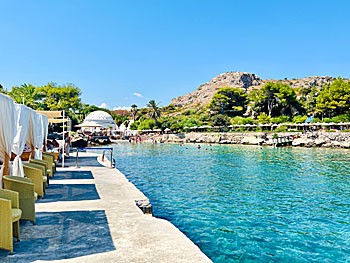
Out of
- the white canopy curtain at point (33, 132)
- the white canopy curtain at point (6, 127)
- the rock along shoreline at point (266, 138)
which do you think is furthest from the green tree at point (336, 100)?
the white canopy curtain at point (6, 127)

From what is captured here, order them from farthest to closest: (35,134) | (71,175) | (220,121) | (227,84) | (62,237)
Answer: (227,84) < (220,121) < (71,175) < (35,134) < (62,237)

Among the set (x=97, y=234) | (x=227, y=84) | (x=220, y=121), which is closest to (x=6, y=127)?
(x=97, y=234)

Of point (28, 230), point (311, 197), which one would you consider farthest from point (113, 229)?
point (311, 197)

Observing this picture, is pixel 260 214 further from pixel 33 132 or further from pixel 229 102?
pixel 229 102

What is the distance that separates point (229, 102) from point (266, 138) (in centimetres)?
3735

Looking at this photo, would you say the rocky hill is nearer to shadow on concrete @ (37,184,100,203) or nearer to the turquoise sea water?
the turquoise sea water

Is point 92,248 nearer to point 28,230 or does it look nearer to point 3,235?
point 3,235

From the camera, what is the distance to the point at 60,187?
7.29m

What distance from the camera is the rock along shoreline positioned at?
108ft

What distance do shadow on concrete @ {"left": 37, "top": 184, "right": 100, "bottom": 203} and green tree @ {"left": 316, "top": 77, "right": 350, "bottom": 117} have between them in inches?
1919

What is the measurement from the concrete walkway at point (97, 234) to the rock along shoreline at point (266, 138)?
3307 centimetres

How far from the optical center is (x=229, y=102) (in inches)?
3041

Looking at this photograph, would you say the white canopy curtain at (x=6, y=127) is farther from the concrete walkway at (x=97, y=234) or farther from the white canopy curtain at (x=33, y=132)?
the white canopy curtain at (x=33, y=132)

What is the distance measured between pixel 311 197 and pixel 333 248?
404cm
